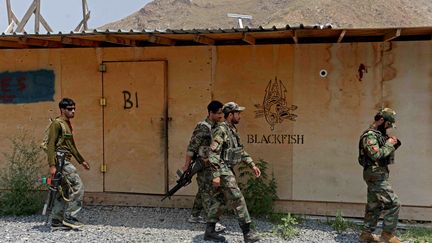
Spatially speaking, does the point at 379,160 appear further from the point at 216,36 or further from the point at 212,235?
the point at 216,36

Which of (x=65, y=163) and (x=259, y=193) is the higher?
(x=65, y=163)

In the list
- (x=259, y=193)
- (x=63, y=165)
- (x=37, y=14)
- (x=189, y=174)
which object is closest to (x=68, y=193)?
(x=63, y=165)

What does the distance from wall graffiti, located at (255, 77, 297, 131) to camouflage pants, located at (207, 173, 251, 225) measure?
5.56ft

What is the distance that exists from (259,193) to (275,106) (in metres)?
1.35

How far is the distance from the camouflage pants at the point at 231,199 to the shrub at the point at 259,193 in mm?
1054

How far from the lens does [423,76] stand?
268 inches

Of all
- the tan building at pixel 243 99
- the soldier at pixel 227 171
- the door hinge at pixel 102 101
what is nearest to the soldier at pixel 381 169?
the tan building at pixel 243 99

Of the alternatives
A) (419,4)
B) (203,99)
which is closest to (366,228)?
(203,99)

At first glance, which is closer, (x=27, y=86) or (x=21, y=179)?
(x=21, y=179)

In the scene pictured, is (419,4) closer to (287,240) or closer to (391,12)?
(391,12)

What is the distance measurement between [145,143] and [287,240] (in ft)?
9.21

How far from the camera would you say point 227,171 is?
229 inches

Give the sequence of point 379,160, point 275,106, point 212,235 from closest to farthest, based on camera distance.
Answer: point 379,160
point 212,235
point 275,106

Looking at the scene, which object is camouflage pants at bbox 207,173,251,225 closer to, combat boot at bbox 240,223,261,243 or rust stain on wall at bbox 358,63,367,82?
combat boot at bbox 240,223,261,243
